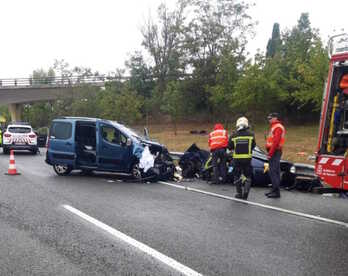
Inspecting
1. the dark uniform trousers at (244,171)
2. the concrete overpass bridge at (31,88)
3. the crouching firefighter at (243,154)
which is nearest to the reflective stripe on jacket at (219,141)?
the crouching firefighter at (243,154)

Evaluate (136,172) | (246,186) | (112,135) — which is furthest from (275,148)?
(112,135)

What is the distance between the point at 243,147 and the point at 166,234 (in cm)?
362

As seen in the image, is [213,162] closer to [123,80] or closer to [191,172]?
[191,172]

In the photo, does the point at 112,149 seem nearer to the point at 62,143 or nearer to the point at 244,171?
the point at 62,143

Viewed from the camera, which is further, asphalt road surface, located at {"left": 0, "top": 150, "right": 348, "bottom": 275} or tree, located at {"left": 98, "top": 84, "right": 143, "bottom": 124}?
tree, located at {"left": 98, "top": 84, "right": 143, "bottom": 124}

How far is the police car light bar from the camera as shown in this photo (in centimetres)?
669

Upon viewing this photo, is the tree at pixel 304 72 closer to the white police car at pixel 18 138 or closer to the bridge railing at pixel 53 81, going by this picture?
the white police car at pixel 18 138

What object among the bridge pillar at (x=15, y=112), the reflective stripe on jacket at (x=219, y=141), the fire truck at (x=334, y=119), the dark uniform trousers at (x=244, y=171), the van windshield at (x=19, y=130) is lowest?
the bridge pillar at (x=15, y=112)

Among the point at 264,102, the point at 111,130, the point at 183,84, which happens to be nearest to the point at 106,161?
the point at 111,130

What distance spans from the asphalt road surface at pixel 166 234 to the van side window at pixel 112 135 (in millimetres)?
2440

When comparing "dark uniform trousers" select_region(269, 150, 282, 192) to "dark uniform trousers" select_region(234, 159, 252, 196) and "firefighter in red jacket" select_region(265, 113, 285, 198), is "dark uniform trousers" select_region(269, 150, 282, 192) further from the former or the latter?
"dark uniform trousers" select_region(234, 159, 252, 196)

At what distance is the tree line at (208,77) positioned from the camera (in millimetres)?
24391

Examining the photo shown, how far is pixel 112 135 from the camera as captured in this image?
1234 centimetres

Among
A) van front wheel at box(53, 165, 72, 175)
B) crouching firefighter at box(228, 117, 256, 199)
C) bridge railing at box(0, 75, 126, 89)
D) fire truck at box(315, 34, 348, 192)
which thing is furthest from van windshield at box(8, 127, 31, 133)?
bridge railing at box(0, 75, 126, 89)
